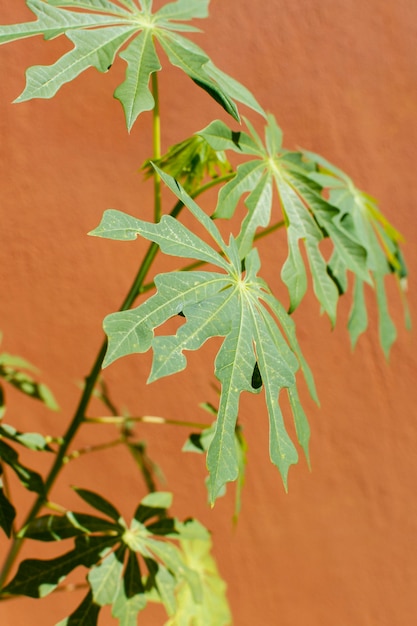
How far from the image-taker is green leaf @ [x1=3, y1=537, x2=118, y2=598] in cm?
96

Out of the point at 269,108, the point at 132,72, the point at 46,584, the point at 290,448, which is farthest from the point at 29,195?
the point at 290,448

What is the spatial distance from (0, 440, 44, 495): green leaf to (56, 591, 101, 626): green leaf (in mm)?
168

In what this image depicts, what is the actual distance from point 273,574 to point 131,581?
0.78 m

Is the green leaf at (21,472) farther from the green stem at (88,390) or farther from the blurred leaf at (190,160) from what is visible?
the blurred leaf at (190,160)

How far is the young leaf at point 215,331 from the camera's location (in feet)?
2.30

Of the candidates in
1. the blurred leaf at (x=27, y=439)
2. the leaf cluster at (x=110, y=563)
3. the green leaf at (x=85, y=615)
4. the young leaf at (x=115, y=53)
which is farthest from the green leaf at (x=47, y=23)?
the green leaf at (x=85, y=615)

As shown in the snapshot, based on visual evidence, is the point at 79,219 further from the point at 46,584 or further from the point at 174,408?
the point at 46,584

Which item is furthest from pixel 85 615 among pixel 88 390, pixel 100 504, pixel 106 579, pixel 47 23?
pixel 47 23

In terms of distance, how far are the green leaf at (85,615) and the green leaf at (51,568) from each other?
0.05m

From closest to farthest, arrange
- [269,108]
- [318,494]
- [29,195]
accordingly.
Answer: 1. [29,195]
2. [269,108]
3. [318,494]

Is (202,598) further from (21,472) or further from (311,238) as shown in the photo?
(311,238)

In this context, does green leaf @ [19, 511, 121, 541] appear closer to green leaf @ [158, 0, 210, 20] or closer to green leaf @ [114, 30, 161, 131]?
green leaf @ [114, 30, 161, 131]

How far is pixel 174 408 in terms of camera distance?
1.59m

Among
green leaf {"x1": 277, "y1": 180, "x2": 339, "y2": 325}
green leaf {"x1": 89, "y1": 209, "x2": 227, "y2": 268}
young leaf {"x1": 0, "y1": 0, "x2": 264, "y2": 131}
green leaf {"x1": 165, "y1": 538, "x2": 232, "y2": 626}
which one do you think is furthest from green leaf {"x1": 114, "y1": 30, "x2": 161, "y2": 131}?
green leaf {"x1": 165, "y1": 538, "x2": 232, "y2": 626}
